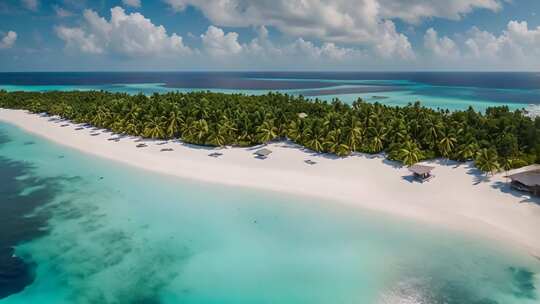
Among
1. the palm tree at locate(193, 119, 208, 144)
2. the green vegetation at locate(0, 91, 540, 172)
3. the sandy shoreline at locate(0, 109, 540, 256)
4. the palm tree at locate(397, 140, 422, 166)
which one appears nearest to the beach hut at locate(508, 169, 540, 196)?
the sandy shoreline at locate(0, 109, 540, 256)

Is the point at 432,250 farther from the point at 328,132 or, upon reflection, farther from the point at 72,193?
the point at 72,193

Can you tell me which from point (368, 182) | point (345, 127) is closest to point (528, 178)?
point (368, 182)

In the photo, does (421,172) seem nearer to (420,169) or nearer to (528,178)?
(420,169)

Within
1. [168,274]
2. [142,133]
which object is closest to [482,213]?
[168,274]

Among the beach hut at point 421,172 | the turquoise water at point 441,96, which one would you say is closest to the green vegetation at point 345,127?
the beach hut at point 421,172

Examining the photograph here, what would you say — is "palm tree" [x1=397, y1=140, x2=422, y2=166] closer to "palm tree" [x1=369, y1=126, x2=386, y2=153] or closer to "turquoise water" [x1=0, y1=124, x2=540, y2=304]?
"palm tree" [x1=369, y1=126, x2=386, y2=153]
